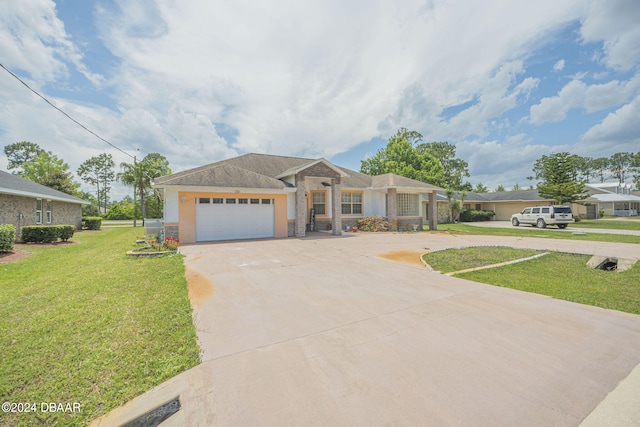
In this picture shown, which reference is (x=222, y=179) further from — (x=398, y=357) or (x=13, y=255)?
(x=398, y=357)

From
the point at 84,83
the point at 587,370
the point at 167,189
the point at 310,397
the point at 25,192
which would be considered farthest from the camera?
the point at 25,192

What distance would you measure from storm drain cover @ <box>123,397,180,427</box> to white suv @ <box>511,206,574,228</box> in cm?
2726

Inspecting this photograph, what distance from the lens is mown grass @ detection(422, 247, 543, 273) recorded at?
8034 mm

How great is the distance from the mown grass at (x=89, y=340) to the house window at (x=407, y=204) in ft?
54.6

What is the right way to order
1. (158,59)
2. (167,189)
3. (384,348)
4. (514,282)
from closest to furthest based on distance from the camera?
(384,348) → (514,282) → (158,59) → (167,189)

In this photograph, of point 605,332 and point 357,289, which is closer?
point 605,332

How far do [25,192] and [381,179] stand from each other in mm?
22495

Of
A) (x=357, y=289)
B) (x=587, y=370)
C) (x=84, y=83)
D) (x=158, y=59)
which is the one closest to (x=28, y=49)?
(x=84, y=83)

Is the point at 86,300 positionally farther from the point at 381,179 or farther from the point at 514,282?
the point at 381,179

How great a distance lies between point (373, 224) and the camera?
1878 centimetres

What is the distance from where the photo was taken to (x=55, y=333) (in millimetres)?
3783

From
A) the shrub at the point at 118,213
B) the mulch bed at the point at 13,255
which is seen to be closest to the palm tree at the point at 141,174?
the shrub at the point at 118,213

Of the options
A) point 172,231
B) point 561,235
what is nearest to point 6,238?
point 172,231

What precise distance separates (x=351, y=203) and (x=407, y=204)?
4.59 m
